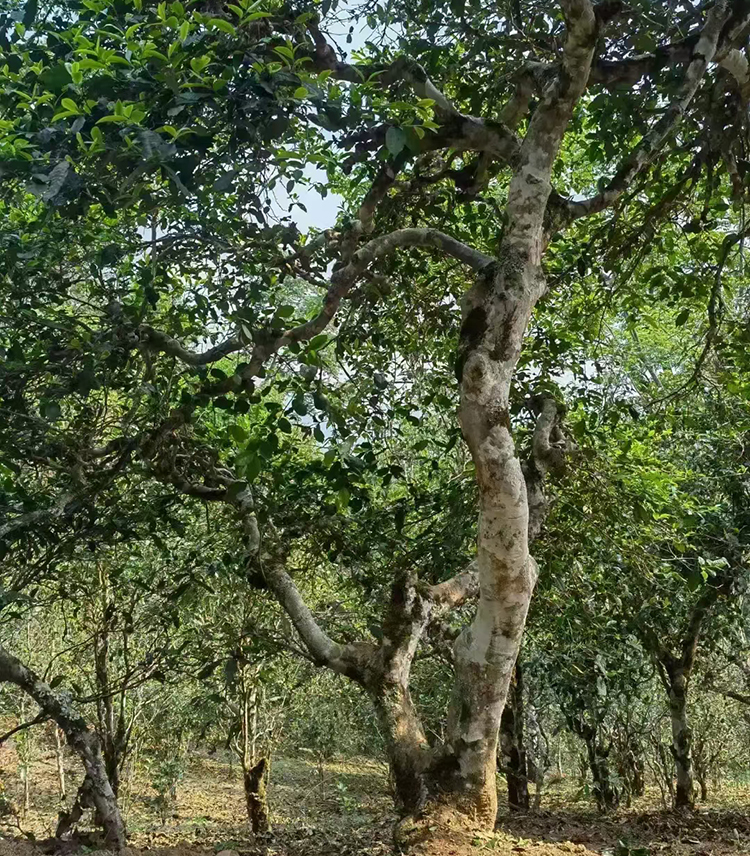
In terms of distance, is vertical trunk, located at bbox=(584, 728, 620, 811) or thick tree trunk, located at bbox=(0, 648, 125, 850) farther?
vertical trunk, located at bbox=(584, 728, 620, 811)

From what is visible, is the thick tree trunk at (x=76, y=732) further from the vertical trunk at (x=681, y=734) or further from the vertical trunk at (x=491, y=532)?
the vertical trunk at (x=681, y=734)

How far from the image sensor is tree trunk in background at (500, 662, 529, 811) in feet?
31.8

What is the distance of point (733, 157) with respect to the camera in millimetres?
4352

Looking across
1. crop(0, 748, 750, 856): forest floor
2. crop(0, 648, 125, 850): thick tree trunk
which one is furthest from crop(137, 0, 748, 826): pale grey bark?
crop(0, 648, 125, 850): thick tree trunk

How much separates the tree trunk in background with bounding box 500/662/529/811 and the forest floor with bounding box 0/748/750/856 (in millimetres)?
589

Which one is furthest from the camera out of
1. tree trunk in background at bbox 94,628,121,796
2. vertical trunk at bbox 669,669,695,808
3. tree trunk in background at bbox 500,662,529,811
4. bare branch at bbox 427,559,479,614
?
vertical trunk at bbox 669,669,695,808

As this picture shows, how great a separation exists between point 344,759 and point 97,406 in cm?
2081

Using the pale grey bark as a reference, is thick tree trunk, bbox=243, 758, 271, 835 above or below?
below

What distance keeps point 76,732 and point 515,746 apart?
22.6ft

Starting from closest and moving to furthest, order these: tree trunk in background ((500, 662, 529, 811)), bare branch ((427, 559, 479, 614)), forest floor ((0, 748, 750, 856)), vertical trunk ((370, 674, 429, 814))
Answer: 1. vertical trunk ((370, 674, 429, 814))
2. bare branch ((427, 559, 479, 614))
3. forest floor ((0, 748, 750, 856))
4. tree trunk in background ((500, 662, 529, 811))

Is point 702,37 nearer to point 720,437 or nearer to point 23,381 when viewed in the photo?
point 23,381

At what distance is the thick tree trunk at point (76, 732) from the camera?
15.4ft

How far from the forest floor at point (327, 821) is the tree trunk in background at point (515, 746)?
589 mm

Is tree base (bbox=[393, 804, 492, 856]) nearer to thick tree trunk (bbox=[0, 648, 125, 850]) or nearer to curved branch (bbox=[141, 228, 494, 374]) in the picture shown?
curved branch (bbox=[141, 228, 494, 374])
